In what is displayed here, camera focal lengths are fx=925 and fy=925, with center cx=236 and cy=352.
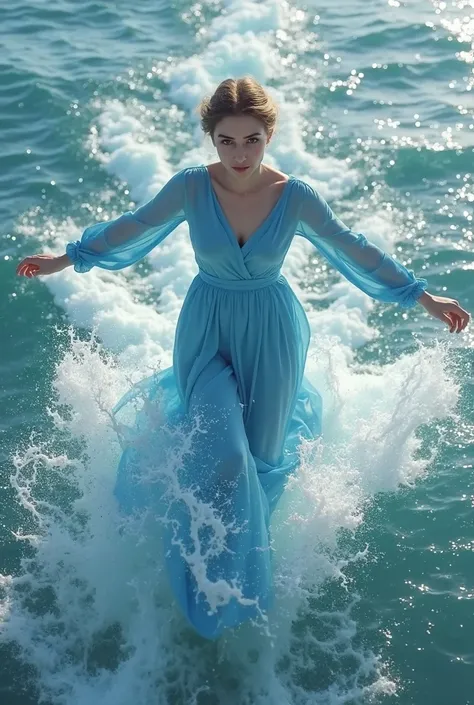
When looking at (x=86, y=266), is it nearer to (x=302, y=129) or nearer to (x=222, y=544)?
(x=222, y=544)

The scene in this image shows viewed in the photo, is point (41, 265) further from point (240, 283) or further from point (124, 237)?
point (240, 283)

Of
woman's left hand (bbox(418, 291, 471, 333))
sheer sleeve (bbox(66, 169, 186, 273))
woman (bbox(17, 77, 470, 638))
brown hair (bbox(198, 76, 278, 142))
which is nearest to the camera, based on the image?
brown hair (bbox(198, 76, 278, 142))

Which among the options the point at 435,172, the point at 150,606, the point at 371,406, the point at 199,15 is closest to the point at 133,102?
the point at 199,15

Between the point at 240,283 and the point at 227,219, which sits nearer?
the point at 227,219

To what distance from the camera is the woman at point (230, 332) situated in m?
4.59

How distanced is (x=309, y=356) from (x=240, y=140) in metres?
2.51

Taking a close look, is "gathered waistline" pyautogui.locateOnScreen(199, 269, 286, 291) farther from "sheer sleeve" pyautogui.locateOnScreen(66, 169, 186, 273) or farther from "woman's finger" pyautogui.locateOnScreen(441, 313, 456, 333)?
"woman's finger" pyautogui.locateOnScreen(441, 313, 456, 333)

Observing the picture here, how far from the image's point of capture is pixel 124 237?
4.90m

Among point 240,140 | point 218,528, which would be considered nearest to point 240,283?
point 240,140

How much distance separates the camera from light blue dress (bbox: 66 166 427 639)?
4625 mm

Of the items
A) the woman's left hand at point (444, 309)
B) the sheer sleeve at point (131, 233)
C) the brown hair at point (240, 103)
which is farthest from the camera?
the woman's left hand at point (444, 309)

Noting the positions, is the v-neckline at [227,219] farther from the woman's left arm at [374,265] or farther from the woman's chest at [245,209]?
the woman's left arm at [374,265]

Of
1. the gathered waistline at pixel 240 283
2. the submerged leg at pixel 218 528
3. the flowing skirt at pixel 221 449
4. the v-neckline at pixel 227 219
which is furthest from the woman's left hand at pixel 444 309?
the submerged leg at pixel 218 528

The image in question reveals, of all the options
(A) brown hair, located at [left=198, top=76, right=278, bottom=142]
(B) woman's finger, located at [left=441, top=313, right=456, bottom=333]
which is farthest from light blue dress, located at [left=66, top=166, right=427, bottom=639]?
(A) brown hair, located at [left=198, top=76, right=278, bottom=142]
